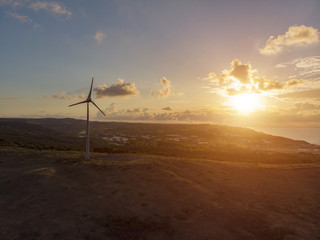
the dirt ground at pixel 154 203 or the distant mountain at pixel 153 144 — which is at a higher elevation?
the dirt ground at pixel 154 203

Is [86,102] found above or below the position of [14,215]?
above

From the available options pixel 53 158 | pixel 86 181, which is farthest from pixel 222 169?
pixel 53 158

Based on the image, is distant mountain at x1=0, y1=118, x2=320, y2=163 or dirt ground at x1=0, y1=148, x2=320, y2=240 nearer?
dirt ground at x1=0, y1=148, x2=320, y2=240

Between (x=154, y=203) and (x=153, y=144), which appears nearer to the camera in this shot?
(x=154, y=203)

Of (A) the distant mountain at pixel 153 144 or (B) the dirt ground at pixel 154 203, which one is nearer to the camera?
(B) the dirt ground at pixel 154 203

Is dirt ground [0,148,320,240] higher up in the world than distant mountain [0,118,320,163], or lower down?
higher up

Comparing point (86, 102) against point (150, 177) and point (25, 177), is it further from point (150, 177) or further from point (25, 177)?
point (150, 177)

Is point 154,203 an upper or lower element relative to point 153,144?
upper

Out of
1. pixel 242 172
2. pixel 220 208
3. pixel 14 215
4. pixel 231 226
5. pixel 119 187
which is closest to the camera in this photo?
pixel 231 226
